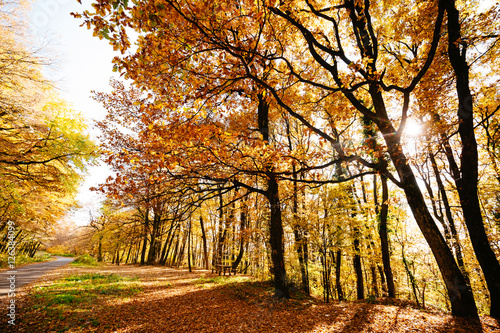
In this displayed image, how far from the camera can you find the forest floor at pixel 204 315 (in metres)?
4.83

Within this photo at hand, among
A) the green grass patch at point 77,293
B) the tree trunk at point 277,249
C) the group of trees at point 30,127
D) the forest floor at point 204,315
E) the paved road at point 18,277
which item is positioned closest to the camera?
the forest floor at point 204,315

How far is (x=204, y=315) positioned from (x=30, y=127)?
1079 centimetres

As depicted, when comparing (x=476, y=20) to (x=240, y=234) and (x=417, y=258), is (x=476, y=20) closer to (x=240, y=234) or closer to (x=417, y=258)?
(x=417, y=258)

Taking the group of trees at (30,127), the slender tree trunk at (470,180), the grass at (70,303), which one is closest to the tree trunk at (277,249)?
the slender tree trunk at (470,180)

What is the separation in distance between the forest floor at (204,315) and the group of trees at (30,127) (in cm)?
573

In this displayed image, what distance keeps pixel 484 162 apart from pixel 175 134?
17753mm

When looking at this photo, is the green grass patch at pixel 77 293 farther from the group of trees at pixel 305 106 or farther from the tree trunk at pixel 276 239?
the tree trunk at pixel 276 239

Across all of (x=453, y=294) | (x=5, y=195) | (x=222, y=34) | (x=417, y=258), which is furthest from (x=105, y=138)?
(x=417, y=258)

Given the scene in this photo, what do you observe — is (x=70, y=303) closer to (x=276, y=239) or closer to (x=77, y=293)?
(x=77, y=293)

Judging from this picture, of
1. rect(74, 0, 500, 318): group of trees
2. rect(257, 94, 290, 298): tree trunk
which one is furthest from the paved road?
rect(257, 94, 290, 298): tree trunk

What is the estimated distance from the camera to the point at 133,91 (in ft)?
28.3

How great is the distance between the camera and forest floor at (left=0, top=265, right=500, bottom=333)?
15.9 feet

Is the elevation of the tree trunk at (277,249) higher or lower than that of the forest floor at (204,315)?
higher

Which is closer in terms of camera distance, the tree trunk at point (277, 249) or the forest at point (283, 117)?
the forest at point (283, 117)
